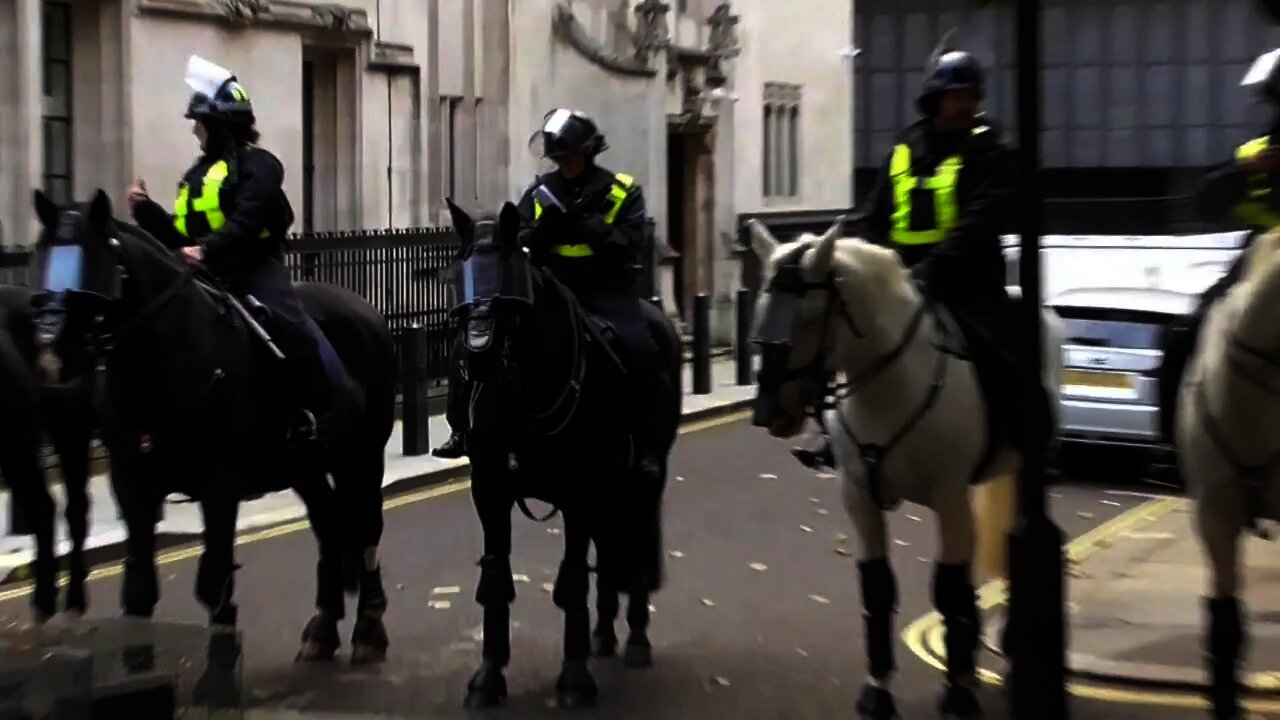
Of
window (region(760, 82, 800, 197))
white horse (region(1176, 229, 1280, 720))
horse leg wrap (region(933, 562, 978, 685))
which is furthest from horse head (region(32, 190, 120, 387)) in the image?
window (region(760, 82, 800, 197))

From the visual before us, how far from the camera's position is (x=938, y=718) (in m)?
7.67

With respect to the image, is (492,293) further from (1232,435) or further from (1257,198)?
(1257,198)

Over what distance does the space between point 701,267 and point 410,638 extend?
60.5 feet

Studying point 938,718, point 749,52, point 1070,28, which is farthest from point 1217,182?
point 1070,28

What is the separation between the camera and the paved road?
26.4ft

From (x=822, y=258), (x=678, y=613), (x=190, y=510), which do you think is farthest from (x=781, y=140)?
(x=822, y=258)

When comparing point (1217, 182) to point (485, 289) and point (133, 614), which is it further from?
point (133, 614)

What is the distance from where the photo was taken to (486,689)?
7.77 metres

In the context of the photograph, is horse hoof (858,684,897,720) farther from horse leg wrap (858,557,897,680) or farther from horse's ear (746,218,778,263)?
horse's ear (746,218,778,263)

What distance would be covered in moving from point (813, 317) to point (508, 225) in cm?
130

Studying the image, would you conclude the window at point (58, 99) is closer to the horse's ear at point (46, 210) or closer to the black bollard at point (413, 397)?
the black bollard at point (413, 397)

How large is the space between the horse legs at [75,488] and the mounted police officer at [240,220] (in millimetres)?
1266

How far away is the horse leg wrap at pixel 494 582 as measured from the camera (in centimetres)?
769

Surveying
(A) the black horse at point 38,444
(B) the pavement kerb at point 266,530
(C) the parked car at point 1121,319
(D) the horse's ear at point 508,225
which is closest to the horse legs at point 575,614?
(D) the horse's ear at point 508,225
